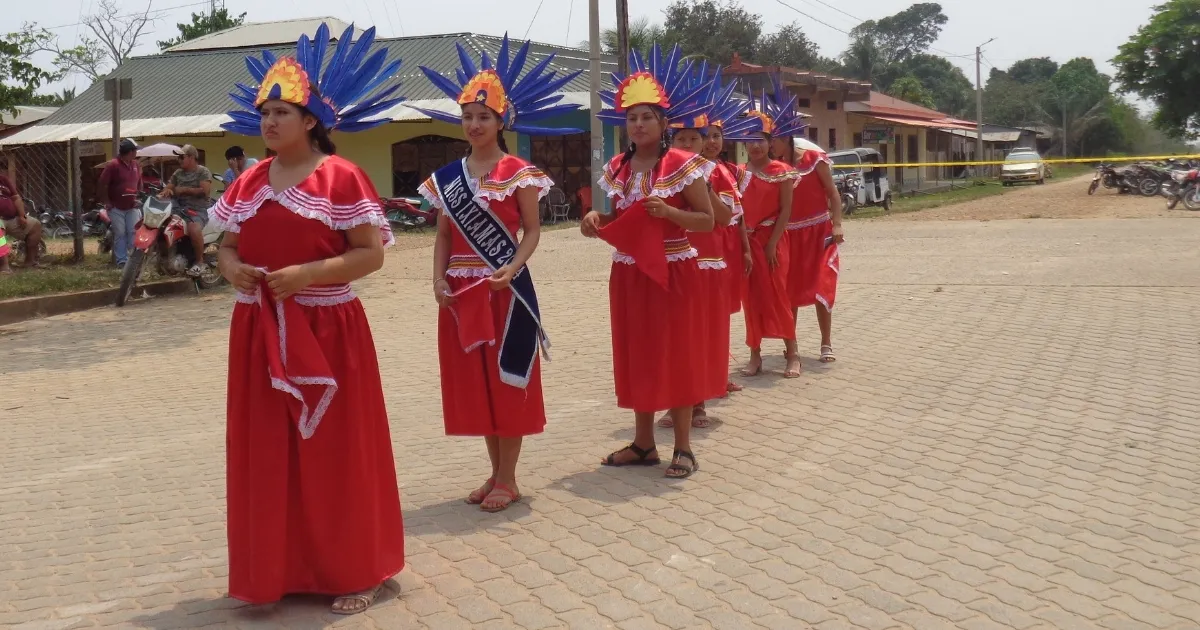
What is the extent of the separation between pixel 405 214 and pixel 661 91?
20512 millimetres

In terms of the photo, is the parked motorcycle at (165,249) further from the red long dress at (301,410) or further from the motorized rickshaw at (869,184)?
the motorized rickshaw at (869,184)

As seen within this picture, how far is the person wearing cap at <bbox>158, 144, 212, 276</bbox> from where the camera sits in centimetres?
1324

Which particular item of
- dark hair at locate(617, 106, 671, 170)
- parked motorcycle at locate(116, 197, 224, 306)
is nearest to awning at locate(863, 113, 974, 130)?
parked motorcycle at locate(116, 197, 224, 306)

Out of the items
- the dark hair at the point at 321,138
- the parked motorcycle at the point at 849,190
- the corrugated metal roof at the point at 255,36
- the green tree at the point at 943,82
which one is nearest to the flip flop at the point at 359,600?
the dark hair at the point at 321,138

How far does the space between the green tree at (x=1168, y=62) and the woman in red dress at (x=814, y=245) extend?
32.9 metres

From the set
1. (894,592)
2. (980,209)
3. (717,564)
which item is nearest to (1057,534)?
(894,592)

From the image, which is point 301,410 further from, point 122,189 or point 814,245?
point 122,189

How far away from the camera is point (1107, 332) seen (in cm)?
952

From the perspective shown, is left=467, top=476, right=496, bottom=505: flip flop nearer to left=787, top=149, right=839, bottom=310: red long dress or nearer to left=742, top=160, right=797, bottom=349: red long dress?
left=742, top=160, right=797, bottom=349: red long dress

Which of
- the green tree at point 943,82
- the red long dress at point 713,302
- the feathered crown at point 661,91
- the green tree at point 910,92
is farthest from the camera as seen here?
the green tree at point 943,82

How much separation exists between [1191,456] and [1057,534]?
1.66 m

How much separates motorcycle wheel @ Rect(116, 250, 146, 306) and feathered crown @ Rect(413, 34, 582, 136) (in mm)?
8426

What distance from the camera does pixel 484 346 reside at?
4988mm

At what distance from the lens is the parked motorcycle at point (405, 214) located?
2517 centimetres
